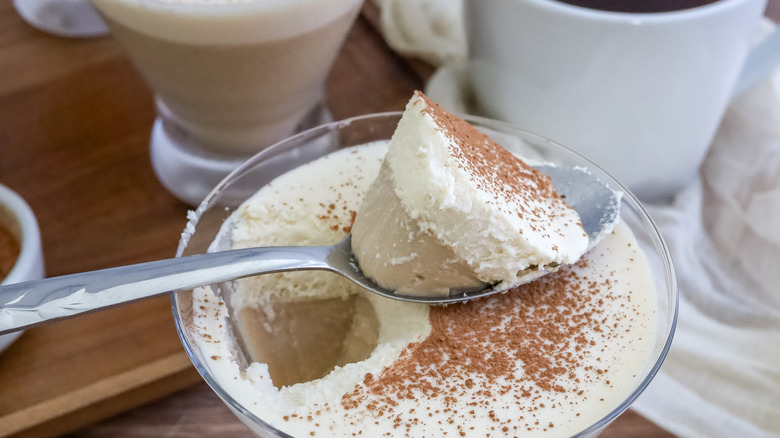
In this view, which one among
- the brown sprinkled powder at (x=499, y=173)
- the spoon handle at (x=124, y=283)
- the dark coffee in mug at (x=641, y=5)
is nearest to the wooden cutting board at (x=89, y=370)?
the spoon handle at (x=124, y=283)

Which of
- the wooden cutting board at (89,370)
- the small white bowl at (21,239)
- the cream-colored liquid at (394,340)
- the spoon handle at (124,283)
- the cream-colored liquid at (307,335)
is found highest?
the spoon handle at (124,283)

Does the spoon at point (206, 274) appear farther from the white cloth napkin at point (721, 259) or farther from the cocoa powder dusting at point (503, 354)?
the white cloth napkin at point (721, 259)

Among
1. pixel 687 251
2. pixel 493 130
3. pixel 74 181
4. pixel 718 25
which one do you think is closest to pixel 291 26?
pixel 493 130

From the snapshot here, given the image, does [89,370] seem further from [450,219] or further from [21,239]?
[450,219]

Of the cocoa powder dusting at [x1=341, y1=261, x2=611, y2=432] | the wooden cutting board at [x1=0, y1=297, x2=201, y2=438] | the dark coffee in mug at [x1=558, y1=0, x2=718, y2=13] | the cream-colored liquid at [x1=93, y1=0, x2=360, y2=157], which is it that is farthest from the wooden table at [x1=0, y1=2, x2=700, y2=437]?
the dark coffee in mug at [x1=558, y1=0, x2=718, y2=13]

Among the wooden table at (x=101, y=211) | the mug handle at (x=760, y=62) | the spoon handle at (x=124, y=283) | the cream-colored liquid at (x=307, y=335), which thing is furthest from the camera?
the mug handle at (x=760, y=62)

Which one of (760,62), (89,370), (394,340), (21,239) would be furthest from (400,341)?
(760,62)

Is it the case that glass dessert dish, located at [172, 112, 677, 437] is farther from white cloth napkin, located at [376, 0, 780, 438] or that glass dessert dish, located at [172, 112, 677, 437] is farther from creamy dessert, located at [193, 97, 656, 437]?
white cloth napkin, located at [376, 0, 780, 438]
